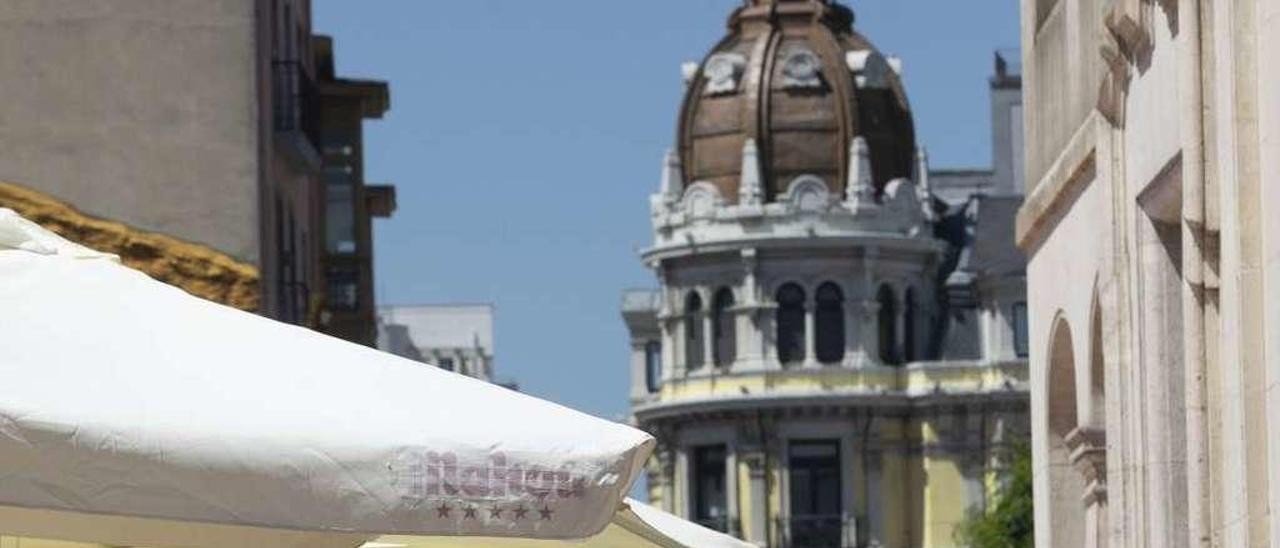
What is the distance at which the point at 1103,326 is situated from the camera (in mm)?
20969

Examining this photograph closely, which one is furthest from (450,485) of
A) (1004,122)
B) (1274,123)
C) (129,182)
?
(1004,122)

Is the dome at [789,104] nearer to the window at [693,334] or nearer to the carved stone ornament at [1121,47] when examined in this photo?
the window at [693,334]

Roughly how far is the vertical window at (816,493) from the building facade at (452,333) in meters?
9.36

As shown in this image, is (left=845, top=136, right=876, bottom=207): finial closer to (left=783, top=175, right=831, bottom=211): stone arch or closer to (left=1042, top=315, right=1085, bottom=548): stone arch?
(left=783, top=175, right=831, bottom=211): stone arch

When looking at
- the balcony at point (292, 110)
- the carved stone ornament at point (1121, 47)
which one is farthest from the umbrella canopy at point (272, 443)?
the balcony at point (292, 110)

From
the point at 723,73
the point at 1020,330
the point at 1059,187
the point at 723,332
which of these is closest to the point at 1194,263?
the point at 1059,187

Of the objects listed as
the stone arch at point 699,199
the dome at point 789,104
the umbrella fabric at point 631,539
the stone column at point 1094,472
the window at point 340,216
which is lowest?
the umbrella fabric at point 631,539

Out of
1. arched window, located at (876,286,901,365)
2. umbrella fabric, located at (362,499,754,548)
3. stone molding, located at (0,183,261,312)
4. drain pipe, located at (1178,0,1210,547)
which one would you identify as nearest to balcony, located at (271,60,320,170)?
stone molding, located at (0,183,261,312)

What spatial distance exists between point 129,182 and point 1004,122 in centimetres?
9424

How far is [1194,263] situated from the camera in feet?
56.9

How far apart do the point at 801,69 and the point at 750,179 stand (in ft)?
11.9

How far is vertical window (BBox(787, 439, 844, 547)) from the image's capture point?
121 meters

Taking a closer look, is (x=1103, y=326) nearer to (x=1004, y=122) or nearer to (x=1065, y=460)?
(x=1065, y=460)

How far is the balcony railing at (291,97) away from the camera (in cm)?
3228
